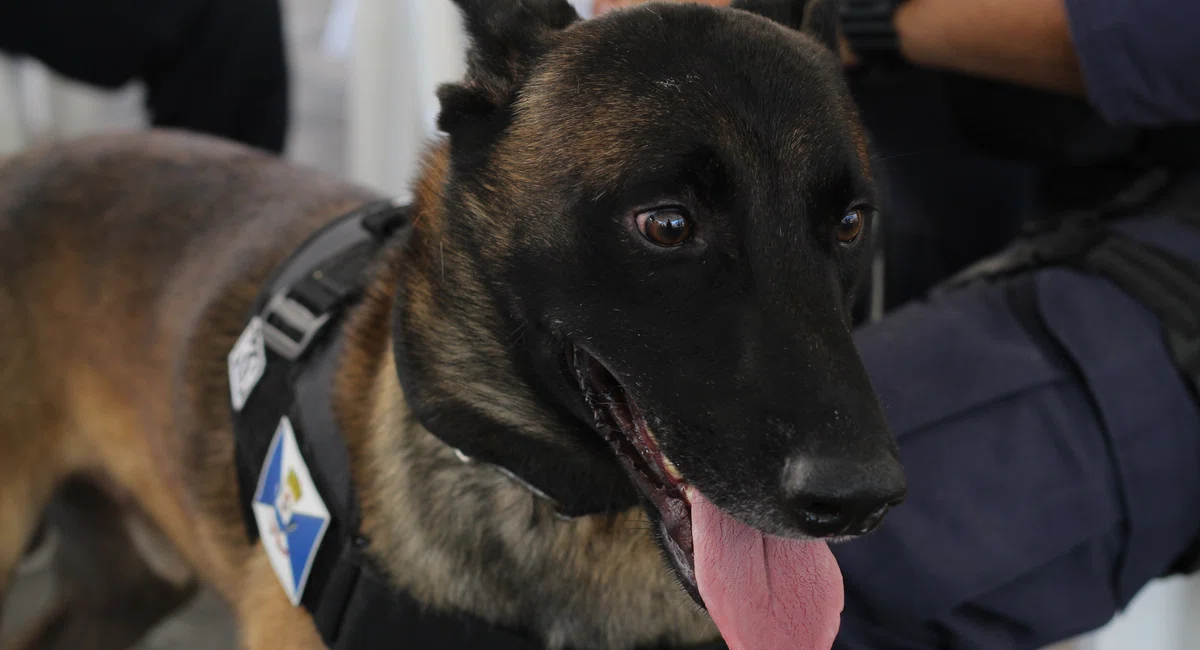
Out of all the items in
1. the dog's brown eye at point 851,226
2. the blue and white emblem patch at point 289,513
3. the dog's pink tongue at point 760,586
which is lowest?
the blue and white emblem patch at point 289,513

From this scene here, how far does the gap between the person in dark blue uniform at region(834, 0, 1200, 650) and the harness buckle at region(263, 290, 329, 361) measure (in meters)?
0.81

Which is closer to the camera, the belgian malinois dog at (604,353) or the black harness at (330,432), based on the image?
the belgian malinois dog at (604,353)

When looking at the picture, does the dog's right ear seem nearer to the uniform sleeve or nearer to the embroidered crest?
the embroidered crest

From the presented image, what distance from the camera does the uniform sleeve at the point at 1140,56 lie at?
145cm

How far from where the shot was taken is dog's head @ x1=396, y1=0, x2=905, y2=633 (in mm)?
987

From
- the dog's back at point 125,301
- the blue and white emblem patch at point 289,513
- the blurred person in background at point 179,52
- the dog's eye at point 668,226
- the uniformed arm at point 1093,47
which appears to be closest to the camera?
the dog's eye at point 668,226

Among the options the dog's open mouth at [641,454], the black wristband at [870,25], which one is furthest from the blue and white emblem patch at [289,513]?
the black wristband at [870,25]

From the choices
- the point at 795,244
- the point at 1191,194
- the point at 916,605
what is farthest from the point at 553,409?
the point at 1191,194

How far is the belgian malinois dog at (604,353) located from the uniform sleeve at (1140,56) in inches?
17.5

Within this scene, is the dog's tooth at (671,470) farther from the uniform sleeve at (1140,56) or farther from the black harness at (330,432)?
the uniform sleeve at (1140,56)

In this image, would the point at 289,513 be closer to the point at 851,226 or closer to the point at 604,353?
the point at 604,353

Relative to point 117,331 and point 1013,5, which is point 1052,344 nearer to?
point 1013,5

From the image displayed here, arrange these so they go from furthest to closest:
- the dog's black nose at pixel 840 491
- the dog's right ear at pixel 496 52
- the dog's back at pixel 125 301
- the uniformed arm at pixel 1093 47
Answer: the dog's back at pixel 125 301, the uniformed arm at pixel 1093 47, the dog's right ear at pixel 496 52, the dog's black nose at pixel 840 491

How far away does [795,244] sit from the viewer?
3.46 feet
